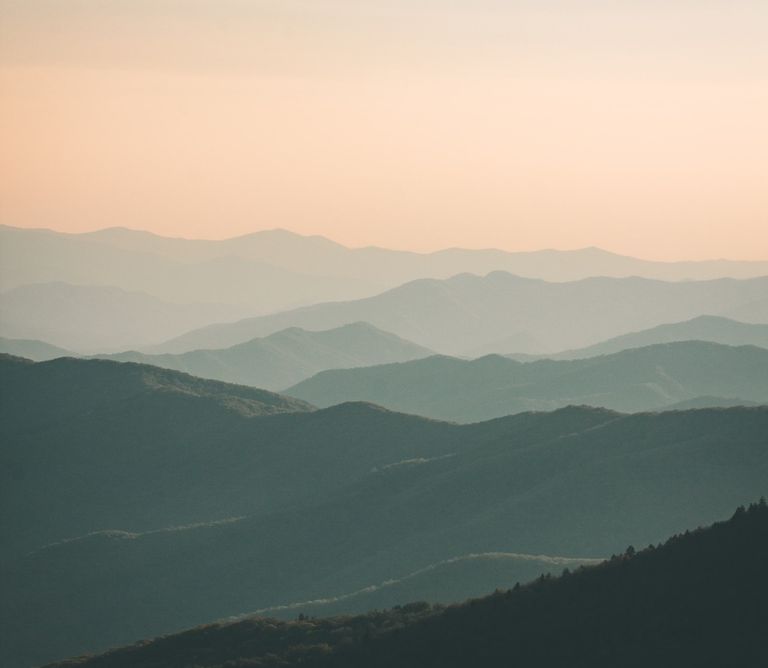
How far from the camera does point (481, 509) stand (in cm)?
10031

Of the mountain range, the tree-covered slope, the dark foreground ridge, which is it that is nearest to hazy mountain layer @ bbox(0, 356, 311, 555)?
the mountain range

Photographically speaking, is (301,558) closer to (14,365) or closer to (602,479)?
(602,479)

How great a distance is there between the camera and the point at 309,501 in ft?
382

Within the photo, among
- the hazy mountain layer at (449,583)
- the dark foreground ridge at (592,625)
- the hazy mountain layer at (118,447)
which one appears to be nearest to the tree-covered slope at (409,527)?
the hazy mountain layer at (449,583)

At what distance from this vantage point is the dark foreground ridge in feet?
140

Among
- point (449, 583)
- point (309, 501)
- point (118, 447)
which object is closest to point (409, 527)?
point (309, 501)

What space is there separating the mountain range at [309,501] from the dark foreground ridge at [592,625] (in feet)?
75.3

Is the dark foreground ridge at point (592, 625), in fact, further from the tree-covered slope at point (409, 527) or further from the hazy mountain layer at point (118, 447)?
the hazy mountain layer at point (118, 447)

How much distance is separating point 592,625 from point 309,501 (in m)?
72.0

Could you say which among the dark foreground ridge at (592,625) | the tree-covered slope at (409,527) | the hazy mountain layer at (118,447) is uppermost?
the hazy mountain layer at (118,447)

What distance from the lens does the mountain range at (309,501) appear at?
92.4m

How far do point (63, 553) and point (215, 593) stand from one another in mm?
15344

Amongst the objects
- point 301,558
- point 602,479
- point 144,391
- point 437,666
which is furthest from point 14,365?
point 437,666

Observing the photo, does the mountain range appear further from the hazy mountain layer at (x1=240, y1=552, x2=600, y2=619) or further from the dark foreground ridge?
the dark foreground ridge
